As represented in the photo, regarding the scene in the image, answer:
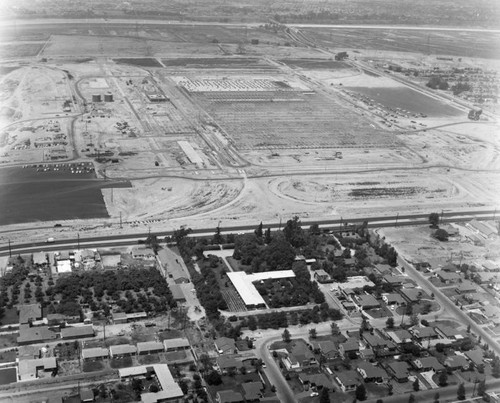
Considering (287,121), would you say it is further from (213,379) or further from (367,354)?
(213,379)

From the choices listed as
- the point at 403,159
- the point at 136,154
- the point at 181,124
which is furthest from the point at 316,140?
the point at 136,154

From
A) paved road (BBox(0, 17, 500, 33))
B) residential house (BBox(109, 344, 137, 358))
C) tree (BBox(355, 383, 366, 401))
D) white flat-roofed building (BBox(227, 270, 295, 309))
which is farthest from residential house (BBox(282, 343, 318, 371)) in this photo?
paved road (BBox(0, 17, 500, 33))

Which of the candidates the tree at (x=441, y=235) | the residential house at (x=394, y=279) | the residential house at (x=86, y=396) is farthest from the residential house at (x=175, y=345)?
the tree at (x=441, y=235)

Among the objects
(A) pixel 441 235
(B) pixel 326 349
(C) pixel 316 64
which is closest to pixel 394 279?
(A) pixel 441 235

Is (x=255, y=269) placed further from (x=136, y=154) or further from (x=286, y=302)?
(x=136, y=154)

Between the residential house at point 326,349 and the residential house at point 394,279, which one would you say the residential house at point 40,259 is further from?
the residential house at point 394,279

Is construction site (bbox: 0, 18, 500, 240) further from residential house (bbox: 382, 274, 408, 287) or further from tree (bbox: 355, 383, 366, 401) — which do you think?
tree (bbox: 355, 383, 366, 401)
